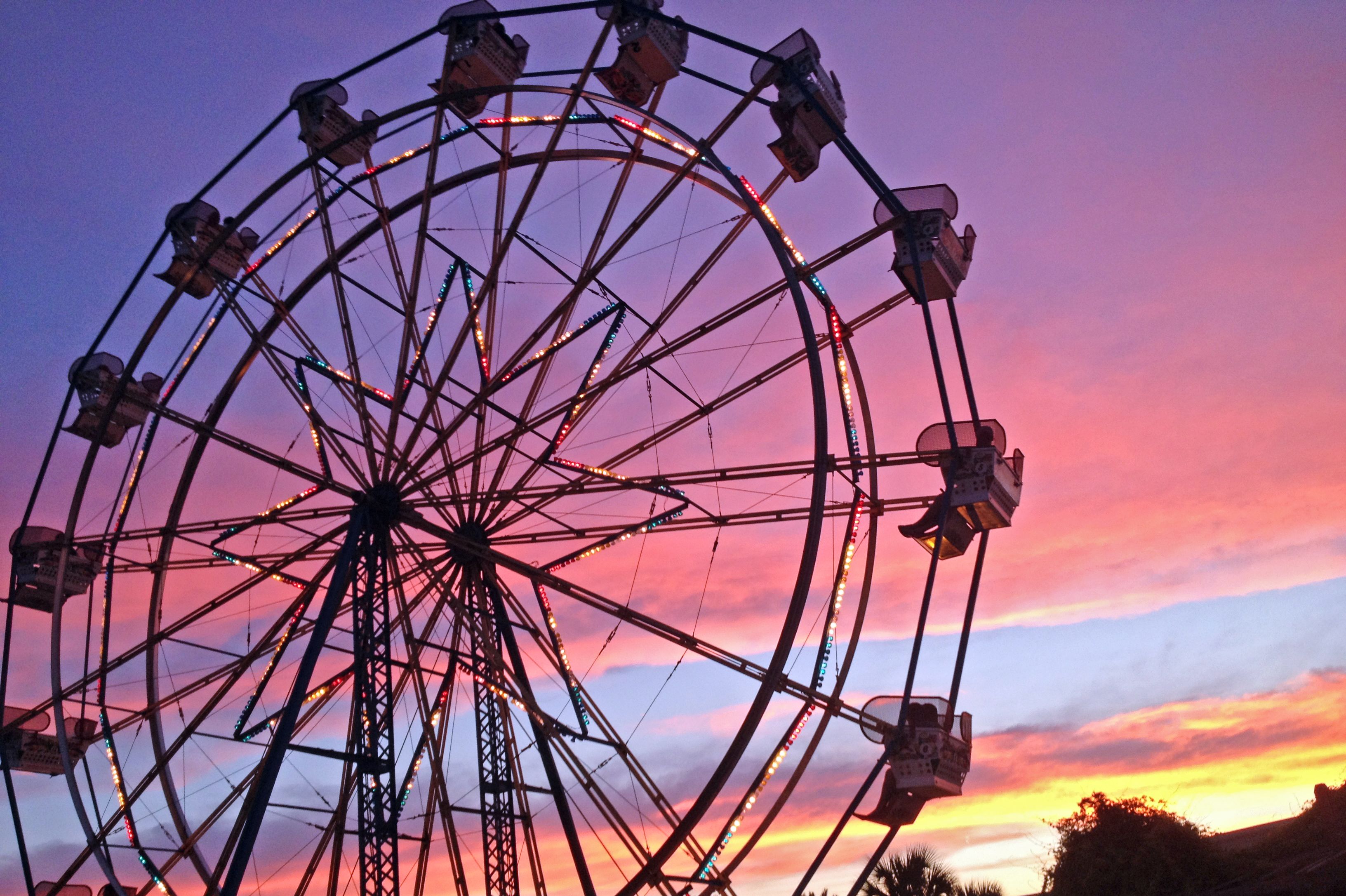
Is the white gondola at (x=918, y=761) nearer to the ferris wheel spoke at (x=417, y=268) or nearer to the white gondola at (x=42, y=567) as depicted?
the ferris wheel spoke at (x=417, y=268)

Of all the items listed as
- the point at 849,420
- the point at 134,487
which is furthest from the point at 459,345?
the point at 134,487

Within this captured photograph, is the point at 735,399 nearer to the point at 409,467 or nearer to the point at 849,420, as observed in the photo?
the point at 849,420

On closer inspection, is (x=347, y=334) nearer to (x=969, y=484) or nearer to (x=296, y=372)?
(x=296, y=372)

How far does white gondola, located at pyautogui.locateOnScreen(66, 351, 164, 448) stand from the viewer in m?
20.5

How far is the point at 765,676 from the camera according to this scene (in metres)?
12.3

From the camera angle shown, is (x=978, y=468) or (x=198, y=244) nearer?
(x=978, y=468)

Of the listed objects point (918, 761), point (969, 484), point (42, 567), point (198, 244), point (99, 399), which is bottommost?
point (918, 761)

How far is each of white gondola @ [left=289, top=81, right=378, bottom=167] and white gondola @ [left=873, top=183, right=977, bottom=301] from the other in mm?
8000

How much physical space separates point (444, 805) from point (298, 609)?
11.3 ft

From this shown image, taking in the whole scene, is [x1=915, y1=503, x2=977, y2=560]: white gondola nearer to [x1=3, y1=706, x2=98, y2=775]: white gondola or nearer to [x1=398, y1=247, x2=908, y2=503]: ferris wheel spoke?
[x1=398, y1=247, x2=908, y2=503]: ferris wheel spoke

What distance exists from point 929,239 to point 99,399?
1374cm

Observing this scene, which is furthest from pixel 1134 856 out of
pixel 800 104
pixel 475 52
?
pixel 475 52

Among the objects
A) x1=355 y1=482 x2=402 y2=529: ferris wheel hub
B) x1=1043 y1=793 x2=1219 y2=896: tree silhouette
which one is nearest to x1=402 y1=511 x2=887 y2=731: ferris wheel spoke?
x1=355 y1=482 x2=402 y2=529: ferris wheel hub

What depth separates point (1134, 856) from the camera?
2394 centimetres
